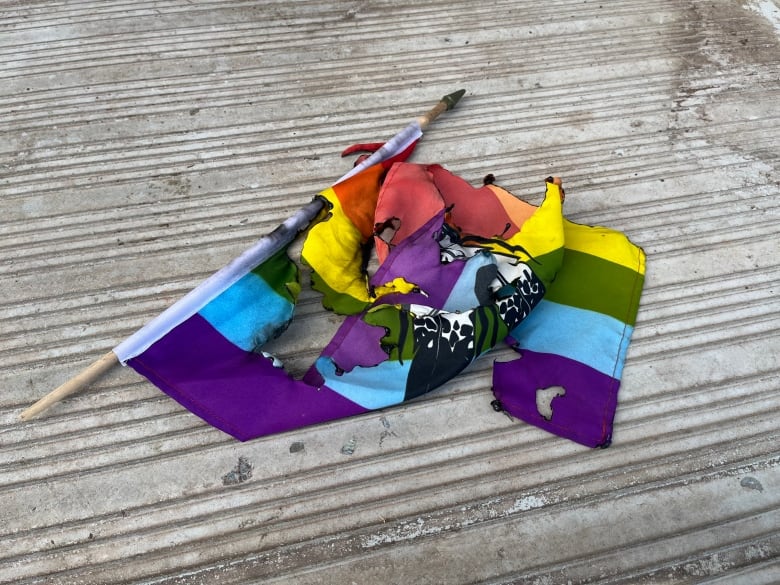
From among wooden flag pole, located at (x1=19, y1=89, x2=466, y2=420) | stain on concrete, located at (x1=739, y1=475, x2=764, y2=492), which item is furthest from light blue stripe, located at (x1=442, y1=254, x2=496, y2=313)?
wooden flag pole, located at (x1=19, y1=89, x2=466, y2=420)

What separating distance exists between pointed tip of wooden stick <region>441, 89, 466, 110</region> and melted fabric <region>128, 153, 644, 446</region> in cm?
58

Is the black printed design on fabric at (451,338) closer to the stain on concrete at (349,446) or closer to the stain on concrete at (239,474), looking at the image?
the stain on concrete at (349,446)

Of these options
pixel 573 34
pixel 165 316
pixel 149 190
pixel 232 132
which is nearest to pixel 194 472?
pixel 165 316

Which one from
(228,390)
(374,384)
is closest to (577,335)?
(374,384)

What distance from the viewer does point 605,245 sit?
1.94 metres

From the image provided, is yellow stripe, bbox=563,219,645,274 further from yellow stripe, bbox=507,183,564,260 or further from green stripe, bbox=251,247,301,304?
green stripe, bbox=251,247,301,304

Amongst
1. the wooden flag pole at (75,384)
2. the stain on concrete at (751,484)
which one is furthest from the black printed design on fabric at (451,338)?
the wooden flag pole at (75,384)

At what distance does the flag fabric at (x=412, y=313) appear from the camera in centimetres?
158

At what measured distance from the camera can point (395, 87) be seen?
257cm

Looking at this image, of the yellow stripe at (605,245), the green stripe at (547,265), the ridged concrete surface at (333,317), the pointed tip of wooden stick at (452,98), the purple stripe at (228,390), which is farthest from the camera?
the pointed tip of wooden stick at (452,98)

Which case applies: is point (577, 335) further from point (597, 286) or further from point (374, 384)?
point (374, 384)

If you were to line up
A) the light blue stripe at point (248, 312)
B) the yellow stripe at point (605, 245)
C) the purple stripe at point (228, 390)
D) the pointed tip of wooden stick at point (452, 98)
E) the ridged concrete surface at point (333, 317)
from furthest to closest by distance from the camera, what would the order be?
the pointed tip of wooden stick at point (452, 98)
the yellow stripe at point (605, 245)
the light blue stripe at point (248, 312)
the purple stripe at point (228, 390)
the ridged concrete surface at point (333, 317)

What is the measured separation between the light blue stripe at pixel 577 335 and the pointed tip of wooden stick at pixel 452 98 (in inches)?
41.2

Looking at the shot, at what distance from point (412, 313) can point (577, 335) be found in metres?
0.51
